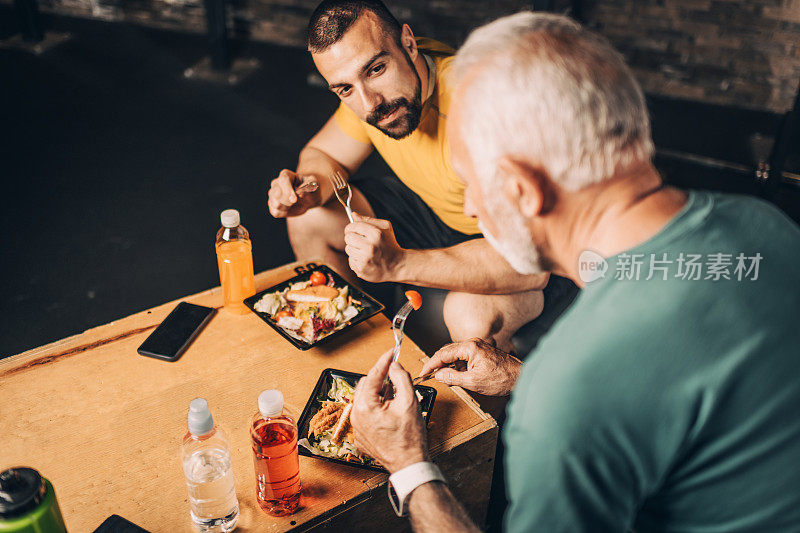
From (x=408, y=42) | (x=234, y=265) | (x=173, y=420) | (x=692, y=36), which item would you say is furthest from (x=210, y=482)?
(x=692, y=36)

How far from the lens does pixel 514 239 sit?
3.30 ft

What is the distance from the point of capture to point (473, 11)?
16.2 ft

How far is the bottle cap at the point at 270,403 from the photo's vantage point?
1107mm

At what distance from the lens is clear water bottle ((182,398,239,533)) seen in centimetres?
112

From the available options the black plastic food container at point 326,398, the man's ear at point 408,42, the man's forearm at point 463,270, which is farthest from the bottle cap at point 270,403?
the man's ear at point 408,42

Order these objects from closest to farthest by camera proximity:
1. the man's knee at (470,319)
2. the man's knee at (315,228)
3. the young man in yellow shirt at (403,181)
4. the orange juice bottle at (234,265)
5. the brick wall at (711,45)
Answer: the orange juice bottle at (234,265), the young man in yellow shirt at (403,181), the man's knee at (470,319), the man's knee at (315,228), the brick wall at (711,45)

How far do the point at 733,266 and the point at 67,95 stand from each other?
188 inches

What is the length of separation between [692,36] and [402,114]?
337 cm

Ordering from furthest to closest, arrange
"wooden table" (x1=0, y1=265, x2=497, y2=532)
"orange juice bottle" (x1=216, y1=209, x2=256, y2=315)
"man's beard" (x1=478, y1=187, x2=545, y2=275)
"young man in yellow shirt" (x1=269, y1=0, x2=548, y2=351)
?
"young man in yellow shirt" (x1=269, y1=0, x2=548, y2=351)
"orange juice bottle" (x1=216, y1=209, x2=256, y2=315)
"wooden table" (x1=0, y1=265, x2=497, y2=532)
"man's beard" (x1=478, y1=187, x2=545, y2=275)

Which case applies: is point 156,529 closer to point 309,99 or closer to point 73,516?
point 73,516

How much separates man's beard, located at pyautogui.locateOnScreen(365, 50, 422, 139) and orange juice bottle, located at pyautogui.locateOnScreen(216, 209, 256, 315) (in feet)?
1.87

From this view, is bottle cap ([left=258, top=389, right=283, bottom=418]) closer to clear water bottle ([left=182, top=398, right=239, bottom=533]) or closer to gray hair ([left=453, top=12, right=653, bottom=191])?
clear water bottle ([left=182, top=398, right=239, bottom=533])

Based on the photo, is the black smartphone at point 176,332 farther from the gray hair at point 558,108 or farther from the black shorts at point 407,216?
the gray hair at point 558,108

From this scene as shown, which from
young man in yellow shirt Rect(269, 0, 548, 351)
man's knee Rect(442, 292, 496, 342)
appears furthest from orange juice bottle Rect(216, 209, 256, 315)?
man's knee Rect(442, 292, 496, 342)
